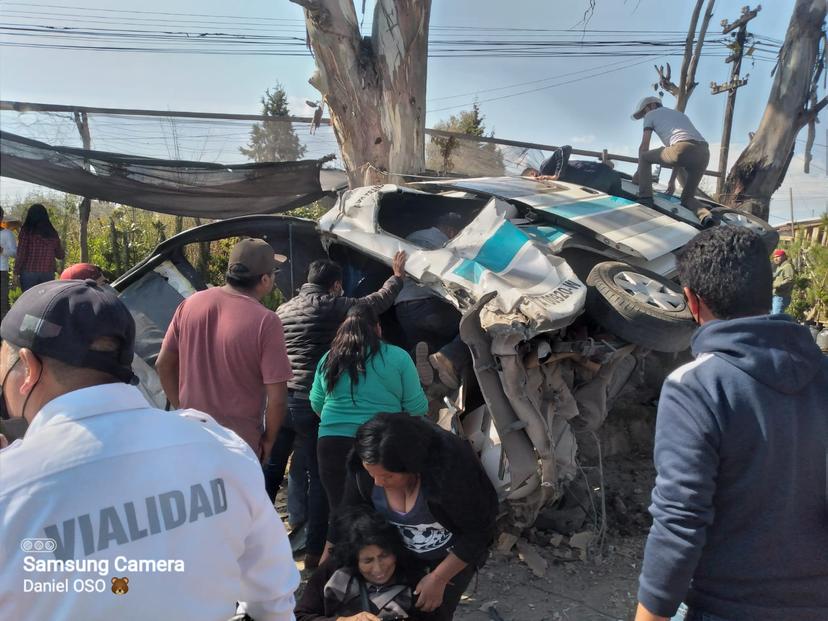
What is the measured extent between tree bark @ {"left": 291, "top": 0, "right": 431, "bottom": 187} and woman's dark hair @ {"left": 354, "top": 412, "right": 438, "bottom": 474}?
3.84m

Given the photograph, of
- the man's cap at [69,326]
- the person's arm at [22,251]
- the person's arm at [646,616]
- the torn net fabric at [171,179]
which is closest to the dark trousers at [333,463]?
the person's arm at [646,616]

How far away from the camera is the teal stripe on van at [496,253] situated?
3.91 metres

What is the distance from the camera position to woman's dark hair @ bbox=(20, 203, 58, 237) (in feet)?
22.2

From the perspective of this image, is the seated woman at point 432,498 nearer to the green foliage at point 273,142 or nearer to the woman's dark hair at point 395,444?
the woman's dark hair at point 395,444

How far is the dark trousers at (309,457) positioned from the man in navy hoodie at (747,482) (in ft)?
8.07

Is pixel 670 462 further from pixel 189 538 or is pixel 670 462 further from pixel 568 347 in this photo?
pixel 568 347

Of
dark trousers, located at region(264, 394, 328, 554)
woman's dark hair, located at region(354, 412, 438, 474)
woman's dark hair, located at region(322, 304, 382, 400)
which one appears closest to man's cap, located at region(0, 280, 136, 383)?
woman's dark hair, located at region(354, 412, 438, 474)

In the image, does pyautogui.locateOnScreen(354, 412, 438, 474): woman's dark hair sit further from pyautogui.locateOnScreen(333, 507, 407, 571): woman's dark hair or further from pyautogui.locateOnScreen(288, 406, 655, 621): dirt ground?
pyautogui.locateOnScreen(288, 406, 655, 621): dirt ground

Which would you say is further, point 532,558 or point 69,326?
point 532,558

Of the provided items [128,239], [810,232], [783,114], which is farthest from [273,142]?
[810,232]

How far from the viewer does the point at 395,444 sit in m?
2.69

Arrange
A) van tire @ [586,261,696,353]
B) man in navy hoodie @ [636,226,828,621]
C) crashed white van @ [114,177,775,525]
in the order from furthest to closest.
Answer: van tire @ [586,261,696,353] → crashed white van @ [114,177,775,525] → man in navy hoodie @ [636,226,828,621]

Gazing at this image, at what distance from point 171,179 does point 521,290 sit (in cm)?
430

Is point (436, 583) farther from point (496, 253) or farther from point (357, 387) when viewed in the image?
point (496, 253)
